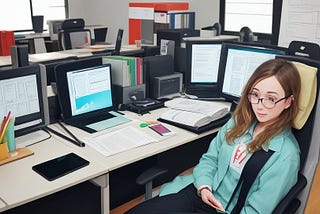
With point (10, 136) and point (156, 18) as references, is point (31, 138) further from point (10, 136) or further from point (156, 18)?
point (156, 18)

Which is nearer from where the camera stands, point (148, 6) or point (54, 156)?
point (54, 156)

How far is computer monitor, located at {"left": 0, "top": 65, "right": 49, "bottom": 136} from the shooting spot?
191 centimetres

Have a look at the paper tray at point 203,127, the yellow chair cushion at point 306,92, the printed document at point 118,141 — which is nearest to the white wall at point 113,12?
the paper tray at point 203,127

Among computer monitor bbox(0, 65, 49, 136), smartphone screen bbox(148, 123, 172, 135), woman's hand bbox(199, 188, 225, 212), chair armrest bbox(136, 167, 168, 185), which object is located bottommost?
woman's hand bbox(199, 188, 225, 212)

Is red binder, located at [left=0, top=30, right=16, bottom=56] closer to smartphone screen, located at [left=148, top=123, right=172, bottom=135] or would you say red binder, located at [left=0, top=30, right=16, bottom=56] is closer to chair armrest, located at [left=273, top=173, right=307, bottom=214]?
smartphone screen, located at [left=148, top=123, right=172, bottom=135]

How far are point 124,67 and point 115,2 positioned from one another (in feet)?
14.0

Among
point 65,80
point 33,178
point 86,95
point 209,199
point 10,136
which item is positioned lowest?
point 209,199

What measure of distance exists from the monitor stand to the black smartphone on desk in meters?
0.27

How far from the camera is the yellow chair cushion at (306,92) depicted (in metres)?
1.60

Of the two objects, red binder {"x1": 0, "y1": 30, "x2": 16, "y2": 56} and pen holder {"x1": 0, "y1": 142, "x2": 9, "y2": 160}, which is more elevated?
red binder {"x1": 0, "y1": 30, "x2": 16, "y2": 56}

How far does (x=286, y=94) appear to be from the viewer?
63.1 inches

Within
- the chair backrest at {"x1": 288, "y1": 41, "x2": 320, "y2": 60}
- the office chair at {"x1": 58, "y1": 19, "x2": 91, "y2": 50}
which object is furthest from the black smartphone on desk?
the office chair at {"x1": 58, "y1": 19, "x2": 91, "y2": 50}

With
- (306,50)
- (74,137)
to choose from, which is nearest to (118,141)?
(74,137)

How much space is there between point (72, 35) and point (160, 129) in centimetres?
310
